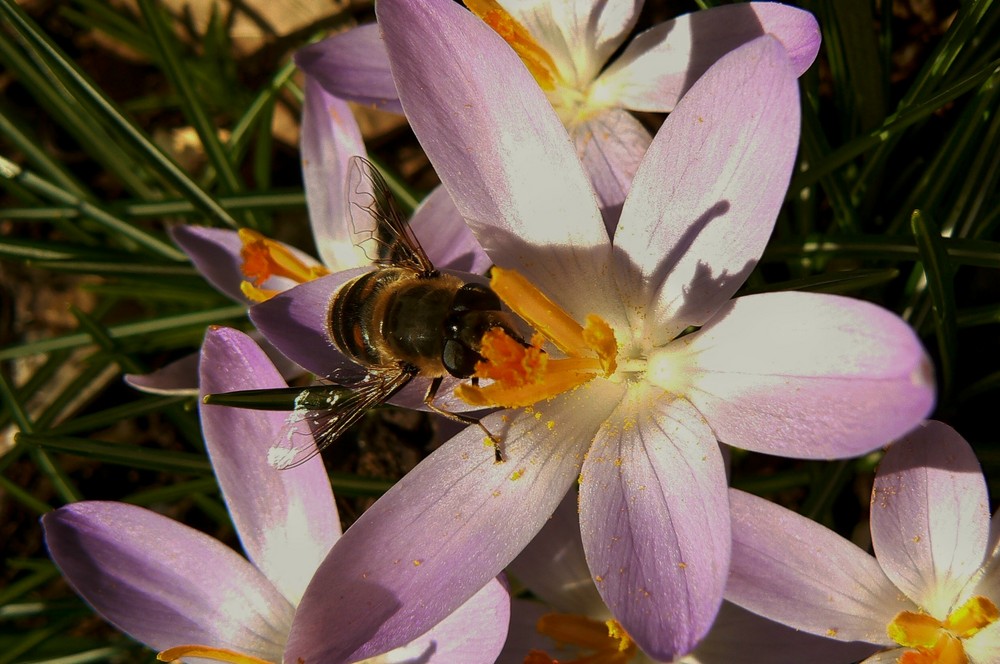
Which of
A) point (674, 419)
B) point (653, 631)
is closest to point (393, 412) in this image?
point (674, 419)

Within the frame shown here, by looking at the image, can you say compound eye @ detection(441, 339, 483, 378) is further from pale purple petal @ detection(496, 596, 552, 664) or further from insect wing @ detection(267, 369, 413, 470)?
pale purple petal @ detection(496, 596, 552, 664)

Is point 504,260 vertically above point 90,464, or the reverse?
point 504,260

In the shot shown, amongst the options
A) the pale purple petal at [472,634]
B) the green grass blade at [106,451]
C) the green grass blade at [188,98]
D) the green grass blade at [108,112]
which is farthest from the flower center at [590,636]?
the green grass blade at [188,98]

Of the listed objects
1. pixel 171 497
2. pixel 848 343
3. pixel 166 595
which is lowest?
pixel 171 497

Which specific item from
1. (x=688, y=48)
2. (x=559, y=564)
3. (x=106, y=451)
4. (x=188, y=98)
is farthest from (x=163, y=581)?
(x=688, y=48)

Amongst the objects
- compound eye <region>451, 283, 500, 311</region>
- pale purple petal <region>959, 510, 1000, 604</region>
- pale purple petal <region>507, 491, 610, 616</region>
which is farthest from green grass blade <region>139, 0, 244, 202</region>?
pale purple petal <region>959, 510, 1000, 604</region>

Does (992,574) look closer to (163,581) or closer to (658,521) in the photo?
(658,521)

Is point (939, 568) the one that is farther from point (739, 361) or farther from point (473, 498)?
point (473, 498)
